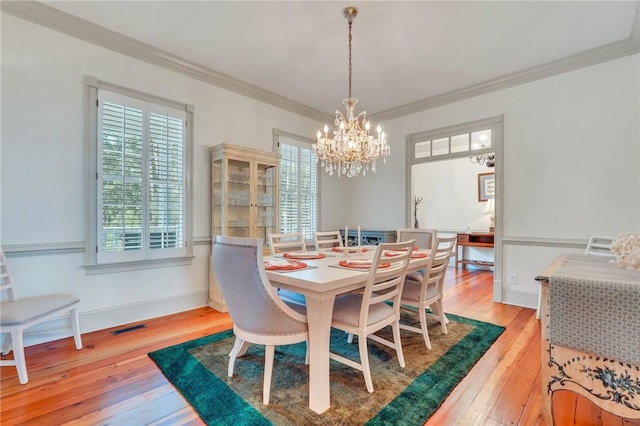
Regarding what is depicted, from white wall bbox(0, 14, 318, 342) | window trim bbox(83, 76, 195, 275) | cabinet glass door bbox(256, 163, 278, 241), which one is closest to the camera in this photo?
white wall bbox(0, 14, 318, 342)

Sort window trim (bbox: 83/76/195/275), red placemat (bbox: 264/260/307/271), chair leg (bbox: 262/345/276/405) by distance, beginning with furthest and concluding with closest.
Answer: window trim (bbox: 83/76/195/275) < red placemat (bbox: 264/260/307/271) < chair leg (bbox: 262/345/276/405)

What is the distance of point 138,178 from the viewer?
291cm

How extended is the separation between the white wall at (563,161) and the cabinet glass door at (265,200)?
9.08 ft

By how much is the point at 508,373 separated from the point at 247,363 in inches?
73.3

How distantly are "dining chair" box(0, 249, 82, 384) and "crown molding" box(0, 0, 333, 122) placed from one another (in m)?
1.92

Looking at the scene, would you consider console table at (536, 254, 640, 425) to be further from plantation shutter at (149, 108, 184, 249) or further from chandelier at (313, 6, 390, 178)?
plantation shutter at (149, 108, 184, 249)

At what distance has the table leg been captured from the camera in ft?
5.32

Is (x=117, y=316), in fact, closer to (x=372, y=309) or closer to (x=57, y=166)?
(x=57, y=166)

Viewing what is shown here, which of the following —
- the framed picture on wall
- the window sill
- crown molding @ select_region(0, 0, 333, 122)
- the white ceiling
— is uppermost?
the white ceiling

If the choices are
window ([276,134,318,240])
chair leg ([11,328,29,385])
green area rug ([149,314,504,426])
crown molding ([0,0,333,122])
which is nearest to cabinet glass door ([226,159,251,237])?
window ([276,134,318,240])

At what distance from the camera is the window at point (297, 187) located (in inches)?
169

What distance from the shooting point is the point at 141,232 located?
9.64 feet

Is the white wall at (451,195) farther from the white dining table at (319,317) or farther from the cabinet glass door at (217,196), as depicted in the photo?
the white dining table at (319,317)

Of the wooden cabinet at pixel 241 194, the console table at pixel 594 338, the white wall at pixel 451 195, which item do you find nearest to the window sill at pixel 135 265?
the wooden cabinet at pixel 241 194
